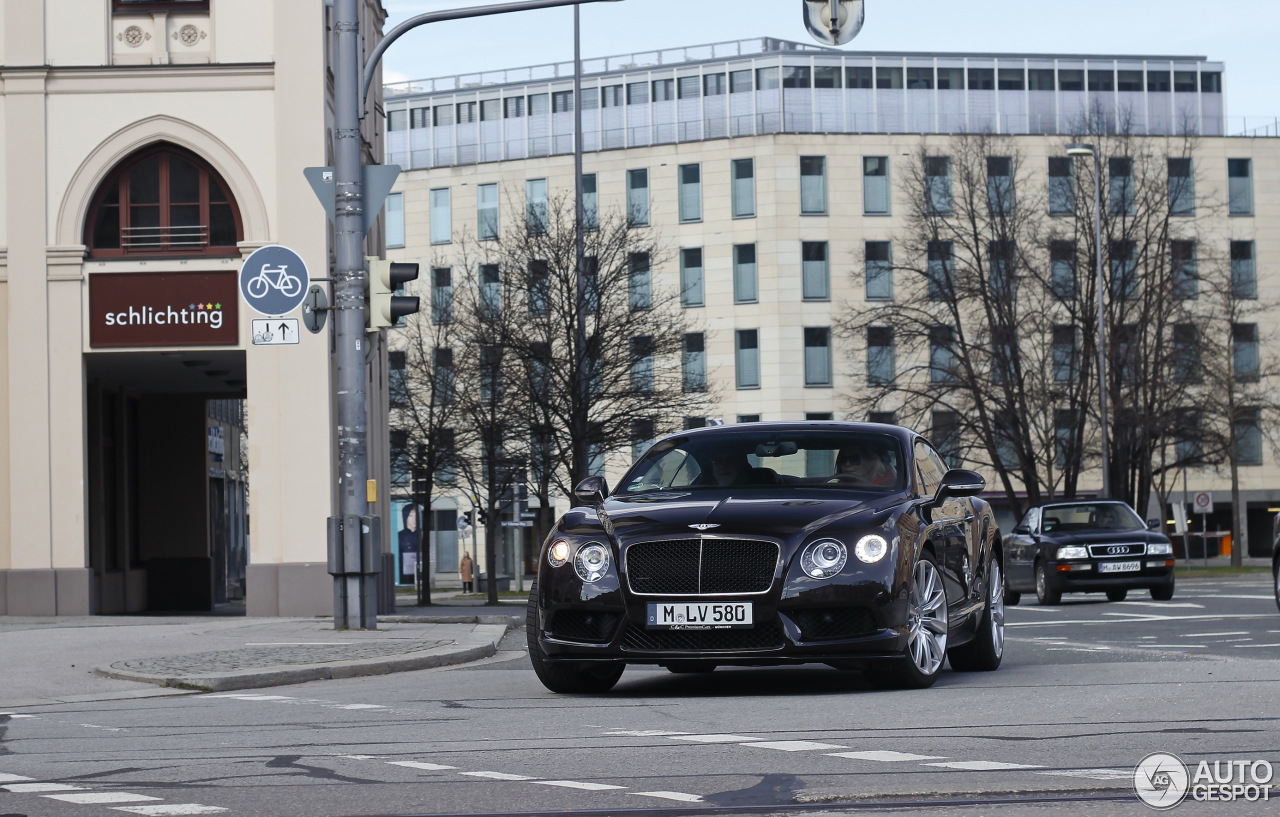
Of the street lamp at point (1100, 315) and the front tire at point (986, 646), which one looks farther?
the street lamp at point (1100, 315)

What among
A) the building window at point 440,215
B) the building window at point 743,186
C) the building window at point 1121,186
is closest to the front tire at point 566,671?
the building window at point 1121,186

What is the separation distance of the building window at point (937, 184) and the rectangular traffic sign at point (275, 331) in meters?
36.3

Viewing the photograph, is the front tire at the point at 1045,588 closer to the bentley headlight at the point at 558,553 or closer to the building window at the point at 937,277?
the bentley headlight at the point at 558,553

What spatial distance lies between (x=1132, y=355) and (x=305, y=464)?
30.3 m

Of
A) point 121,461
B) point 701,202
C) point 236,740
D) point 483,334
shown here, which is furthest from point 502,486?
point 236,740

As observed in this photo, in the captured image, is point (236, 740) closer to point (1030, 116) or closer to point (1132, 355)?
point (1132, 355)

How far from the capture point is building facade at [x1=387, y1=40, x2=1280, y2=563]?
73.4 metres

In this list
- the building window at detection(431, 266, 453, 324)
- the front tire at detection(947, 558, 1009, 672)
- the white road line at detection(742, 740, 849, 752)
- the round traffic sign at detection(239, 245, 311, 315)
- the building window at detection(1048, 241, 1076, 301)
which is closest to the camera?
the white road line at detection(742, 740, 849, 752)

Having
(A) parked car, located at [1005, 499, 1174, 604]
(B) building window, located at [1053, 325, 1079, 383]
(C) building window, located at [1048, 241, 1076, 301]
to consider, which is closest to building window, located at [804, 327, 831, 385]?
(B) building window, located at [1053, 325, 1079, 383]

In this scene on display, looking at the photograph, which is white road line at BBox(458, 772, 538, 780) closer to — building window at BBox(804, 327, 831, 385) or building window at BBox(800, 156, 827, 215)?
building window at BBox(804, 327, 831, 385)

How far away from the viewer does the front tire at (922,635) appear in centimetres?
1040

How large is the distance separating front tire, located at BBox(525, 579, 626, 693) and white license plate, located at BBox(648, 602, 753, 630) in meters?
0.80

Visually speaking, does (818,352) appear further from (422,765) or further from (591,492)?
(422,765)
